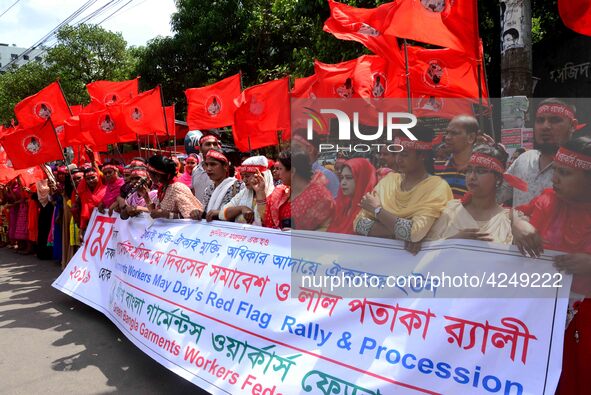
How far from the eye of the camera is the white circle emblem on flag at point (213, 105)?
7.90 metres

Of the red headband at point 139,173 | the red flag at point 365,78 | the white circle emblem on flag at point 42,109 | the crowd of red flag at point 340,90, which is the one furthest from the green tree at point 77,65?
the red headband at point 139,173

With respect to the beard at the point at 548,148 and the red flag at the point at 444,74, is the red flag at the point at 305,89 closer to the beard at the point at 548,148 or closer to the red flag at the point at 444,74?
the red flag at the point at 444,74

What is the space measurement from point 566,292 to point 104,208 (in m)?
4.67

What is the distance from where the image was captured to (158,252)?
12.5 ft

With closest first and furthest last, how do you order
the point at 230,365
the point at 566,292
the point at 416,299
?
the point at 566,292, the point at 416,299, the point at 230,365

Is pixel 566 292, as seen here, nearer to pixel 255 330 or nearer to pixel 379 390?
pixel 379 390

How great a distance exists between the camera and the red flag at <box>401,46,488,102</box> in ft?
17.0

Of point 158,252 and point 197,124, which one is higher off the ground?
point 197,124

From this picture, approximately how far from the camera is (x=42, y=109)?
7.13m

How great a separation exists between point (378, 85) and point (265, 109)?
1.68 metres

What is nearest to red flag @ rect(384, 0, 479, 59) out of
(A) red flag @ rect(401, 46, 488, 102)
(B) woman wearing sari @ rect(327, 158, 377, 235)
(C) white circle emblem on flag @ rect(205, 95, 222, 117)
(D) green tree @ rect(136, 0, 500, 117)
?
(A) red flag @ rect(401, 46, 488, 102)

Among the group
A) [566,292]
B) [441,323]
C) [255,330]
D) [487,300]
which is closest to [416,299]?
[441,323]

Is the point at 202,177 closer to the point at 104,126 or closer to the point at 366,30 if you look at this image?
the point at 366,30

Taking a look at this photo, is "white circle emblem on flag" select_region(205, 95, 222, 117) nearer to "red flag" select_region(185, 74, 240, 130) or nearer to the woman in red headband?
"red flag" select_region(185, 74, 240, 130)
